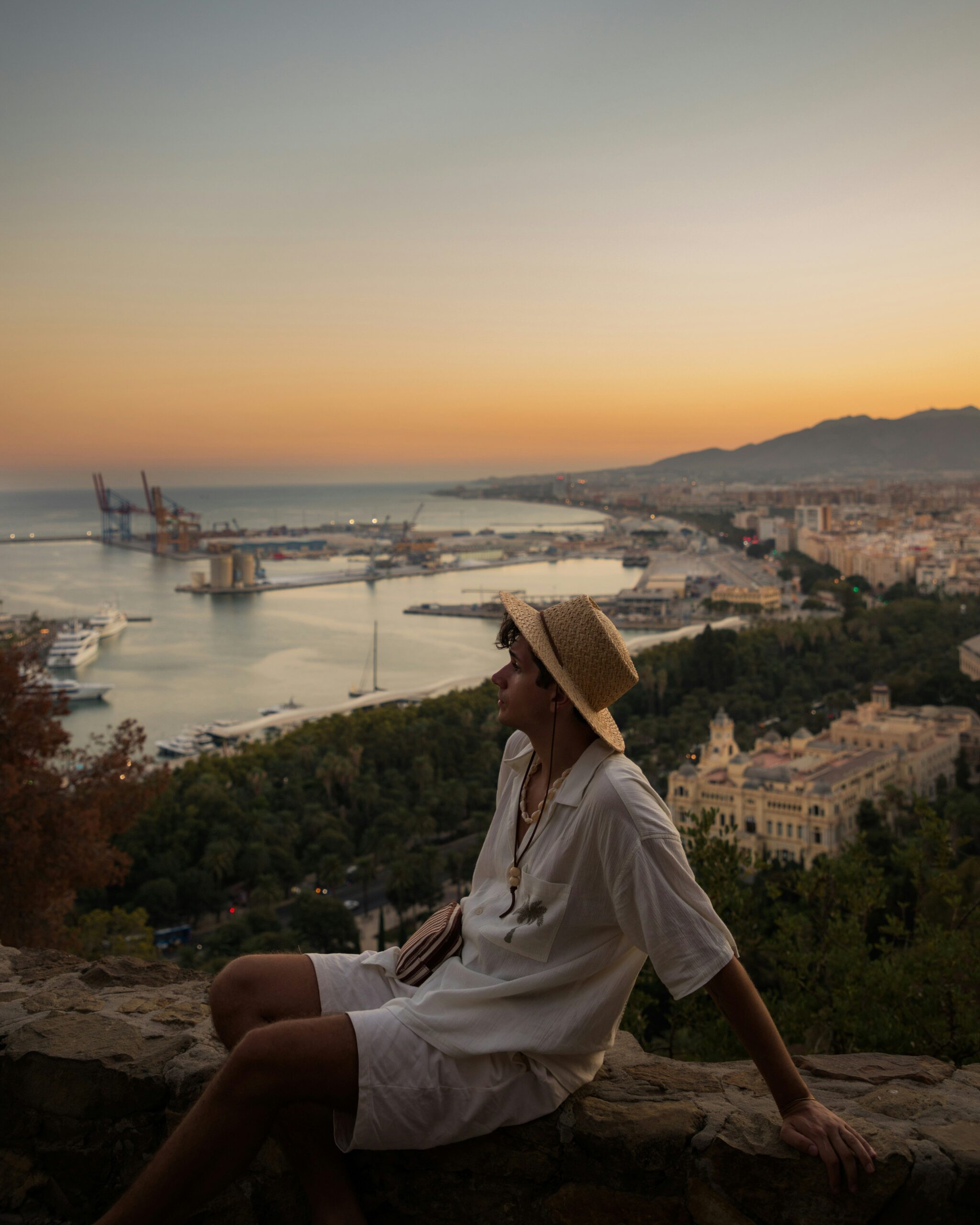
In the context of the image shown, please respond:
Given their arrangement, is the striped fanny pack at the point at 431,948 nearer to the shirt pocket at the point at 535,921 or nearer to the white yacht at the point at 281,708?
the shirt pocket at the point at 535,921

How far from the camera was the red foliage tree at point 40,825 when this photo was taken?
10.4 ft

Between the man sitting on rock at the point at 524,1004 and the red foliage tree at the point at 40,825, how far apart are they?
8.26 ft

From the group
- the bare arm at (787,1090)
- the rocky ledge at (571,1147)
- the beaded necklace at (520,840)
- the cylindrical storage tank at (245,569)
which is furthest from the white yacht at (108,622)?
the bare arm at (787,1090)

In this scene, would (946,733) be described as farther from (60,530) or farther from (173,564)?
(60,530)

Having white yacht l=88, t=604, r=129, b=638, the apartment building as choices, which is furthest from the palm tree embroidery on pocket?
the apartment building

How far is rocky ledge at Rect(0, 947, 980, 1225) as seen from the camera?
80 centimetres

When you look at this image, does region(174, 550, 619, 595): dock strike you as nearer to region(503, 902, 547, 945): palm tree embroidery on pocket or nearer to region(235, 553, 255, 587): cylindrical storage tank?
region(235, 553, 255, 587): cylindrical storage tank

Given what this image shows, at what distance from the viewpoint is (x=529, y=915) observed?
2.80 feet

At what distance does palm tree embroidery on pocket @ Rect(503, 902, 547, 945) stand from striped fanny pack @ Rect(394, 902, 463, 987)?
9 cm

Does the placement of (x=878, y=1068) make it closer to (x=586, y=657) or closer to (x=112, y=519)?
(x=586, y=657)

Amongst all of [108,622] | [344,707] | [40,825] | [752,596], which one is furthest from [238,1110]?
[752,596]

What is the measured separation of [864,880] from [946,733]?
11428mm

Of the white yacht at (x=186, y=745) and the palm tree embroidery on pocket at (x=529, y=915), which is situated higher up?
the palm tree embroidery on pocket at (x=529, y=915)

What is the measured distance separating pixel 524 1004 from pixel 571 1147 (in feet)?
0.46
